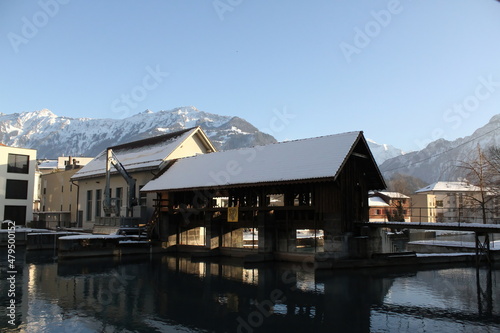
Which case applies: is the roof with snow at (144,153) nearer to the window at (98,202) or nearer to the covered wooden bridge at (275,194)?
the window at (98,202)

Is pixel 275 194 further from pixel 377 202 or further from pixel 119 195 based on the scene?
pixel 377 202

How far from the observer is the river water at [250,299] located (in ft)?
40.3

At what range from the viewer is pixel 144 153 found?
44531 millimetres

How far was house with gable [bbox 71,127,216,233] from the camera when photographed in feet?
130

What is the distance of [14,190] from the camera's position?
5194cm

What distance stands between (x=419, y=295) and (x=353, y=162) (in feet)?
37.2

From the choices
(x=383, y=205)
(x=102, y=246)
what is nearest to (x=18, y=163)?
(x=102, y=246)

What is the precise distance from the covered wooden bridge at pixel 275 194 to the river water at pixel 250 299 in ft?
9.44

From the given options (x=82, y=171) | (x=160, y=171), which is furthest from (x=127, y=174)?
(x=82, y=171)

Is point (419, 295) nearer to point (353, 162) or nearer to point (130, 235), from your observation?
point (353, 162)

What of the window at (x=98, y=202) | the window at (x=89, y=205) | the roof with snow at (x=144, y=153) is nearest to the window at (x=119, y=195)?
the roof with snow at (x=144, y=153)

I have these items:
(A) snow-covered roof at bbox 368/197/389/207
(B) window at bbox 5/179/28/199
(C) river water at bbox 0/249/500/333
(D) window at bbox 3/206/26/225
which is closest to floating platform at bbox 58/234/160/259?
(C) river water at bbox 0/249/500/333

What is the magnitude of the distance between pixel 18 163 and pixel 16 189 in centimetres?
318

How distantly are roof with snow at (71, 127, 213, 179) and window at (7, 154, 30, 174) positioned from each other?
8.39 metres
